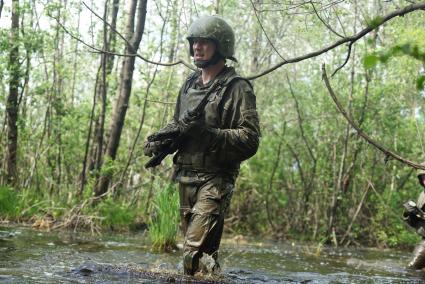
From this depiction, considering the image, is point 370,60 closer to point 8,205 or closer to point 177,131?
point 177,131

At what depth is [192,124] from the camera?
15.0 ft

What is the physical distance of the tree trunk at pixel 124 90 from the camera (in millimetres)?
10750

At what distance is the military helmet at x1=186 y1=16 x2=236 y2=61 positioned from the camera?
4977 mm

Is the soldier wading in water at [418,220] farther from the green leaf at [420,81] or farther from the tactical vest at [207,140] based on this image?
the green leaf at [420,81]

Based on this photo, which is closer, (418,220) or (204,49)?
(204,49)

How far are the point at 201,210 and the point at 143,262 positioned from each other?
1.87 metres

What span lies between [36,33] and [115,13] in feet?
5.54

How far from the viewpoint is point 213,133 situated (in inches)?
183

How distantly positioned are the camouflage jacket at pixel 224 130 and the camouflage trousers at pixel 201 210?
0.09 meters

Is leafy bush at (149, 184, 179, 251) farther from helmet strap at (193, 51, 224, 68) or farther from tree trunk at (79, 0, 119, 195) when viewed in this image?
tree trunk at (79, 0, 119, 195)

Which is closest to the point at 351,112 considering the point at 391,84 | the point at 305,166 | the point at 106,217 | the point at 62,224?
the point at 391,84

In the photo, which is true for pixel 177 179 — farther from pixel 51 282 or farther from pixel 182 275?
pixel 51 282

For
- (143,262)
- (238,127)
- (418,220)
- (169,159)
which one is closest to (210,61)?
(238,127)

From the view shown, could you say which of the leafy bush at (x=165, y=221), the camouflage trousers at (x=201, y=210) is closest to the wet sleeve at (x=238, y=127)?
the camouflage trousers at (x=201, y=210)
